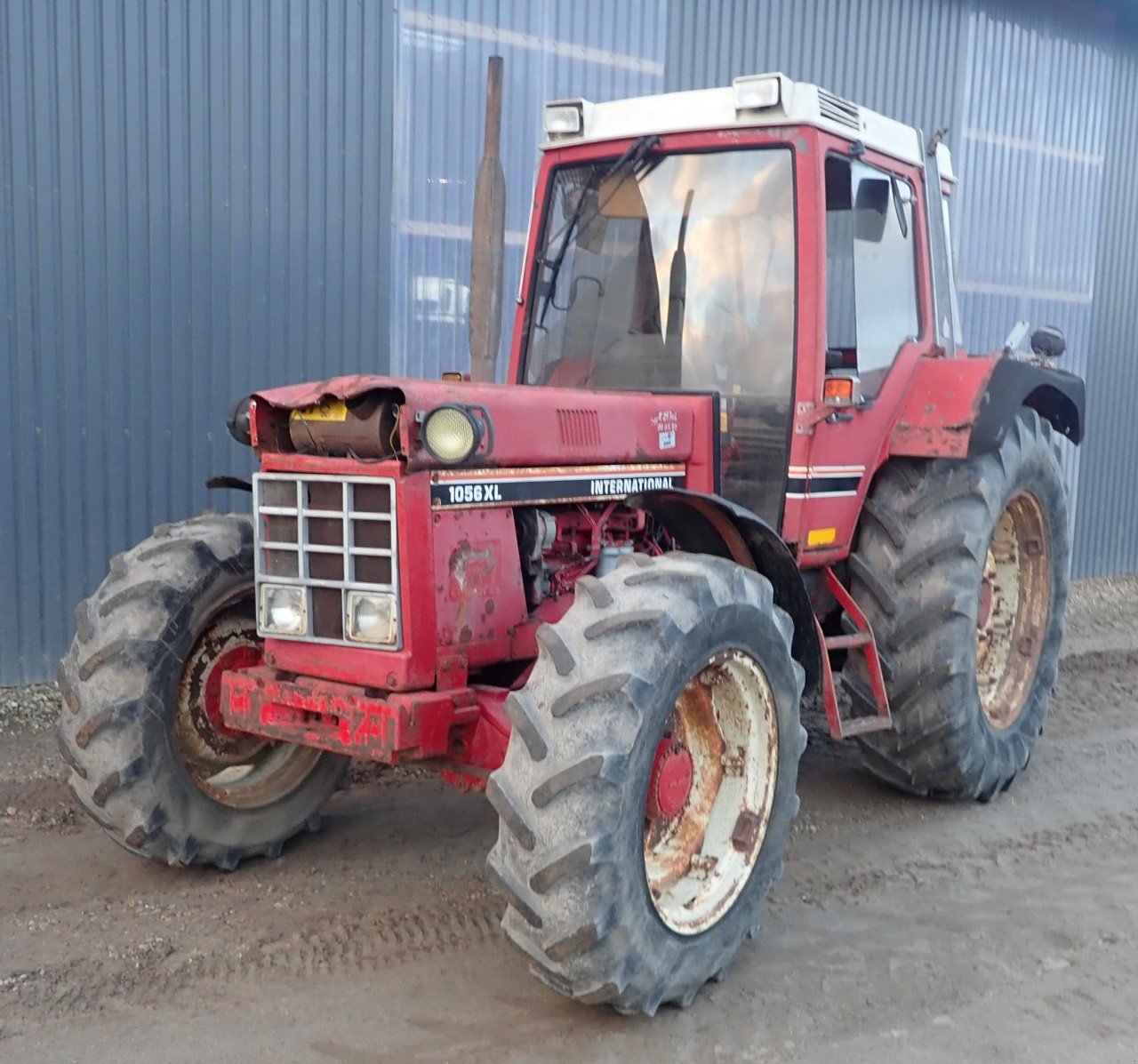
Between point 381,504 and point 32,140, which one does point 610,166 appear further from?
point 32,140

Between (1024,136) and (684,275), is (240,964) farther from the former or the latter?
(1024,136)

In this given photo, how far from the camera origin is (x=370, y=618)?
3498mm

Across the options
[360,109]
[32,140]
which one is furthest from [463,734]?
[360,109]

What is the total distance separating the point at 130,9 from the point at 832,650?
4651mm

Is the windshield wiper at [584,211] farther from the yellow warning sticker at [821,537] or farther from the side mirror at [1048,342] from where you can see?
the side mirror at [1048,342]

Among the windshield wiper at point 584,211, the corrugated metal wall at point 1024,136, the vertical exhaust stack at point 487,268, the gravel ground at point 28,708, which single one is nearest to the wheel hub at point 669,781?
the vertical exhaust stack at point 487,268

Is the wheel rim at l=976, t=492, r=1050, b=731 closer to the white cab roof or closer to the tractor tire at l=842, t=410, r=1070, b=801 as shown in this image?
the tractor tire at l=842, t=410, r=1070, b=801

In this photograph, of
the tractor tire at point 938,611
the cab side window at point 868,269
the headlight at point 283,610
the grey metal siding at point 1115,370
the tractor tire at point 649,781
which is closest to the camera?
the tractor tire at point 649,781

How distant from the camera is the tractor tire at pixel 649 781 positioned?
9.68 ft

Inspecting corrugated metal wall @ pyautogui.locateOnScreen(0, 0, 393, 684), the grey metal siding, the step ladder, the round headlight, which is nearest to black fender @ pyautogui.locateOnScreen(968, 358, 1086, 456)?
the step ladder

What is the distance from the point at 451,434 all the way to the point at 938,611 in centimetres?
216

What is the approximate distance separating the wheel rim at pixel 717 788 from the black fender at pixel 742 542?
568 millimetres

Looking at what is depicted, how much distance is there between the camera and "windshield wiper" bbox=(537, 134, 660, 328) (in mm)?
4496

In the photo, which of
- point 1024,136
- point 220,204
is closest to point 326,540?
point 220,204
